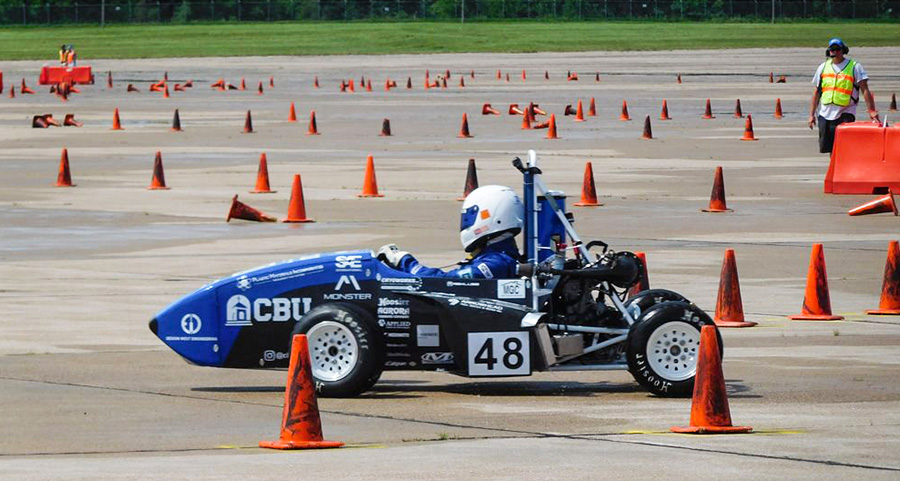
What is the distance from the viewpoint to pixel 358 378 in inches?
412

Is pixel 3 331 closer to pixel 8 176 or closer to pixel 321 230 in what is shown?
pixel 321 230

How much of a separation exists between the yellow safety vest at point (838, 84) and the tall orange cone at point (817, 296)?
11.3m

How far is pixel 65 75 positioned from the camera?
222 ft

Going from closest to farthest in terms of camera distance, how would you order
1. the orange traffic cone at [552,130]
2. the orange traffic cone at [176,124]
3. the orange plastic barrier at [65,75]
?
the orange traffic cone at [552,130] < the orange traffic cone at [176,124] < the orange plastic barrier at [65,75]

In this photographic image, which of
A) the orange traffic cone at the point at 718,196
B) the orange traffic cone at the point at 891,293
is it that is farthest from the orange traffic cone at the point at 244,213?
the orange traffic cone at the point at 891,293

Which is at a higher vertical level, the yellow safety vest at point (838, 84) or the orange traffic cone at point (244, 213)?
the yellow safety vest at point (838, 84)

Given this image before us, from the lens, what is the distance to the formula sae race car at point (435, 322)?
34.6 feet

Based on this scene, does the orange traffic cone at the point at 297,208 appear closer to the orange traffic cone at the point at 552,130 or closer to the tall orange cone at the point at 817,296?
the tall orange cone at the point at 817,296

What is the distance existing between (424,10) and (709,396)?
11569 cm

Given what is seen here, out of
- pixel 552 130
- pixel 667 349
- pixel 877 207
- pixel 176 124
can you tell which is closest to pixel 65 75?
pixel 176 124

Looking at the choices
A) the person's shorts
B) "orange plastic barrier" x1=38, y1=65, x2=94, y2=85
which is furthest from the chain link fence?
the person's shorts

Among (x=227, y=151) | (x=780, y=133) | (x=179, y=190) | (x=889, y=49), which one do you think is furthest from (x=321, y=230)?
(x=889, y=49)

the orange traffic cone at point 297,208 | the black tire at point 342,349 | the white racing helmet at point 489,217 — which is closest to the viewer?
the black tire at point 342,349

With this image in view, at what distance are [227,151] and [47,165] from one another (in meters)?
4.04
